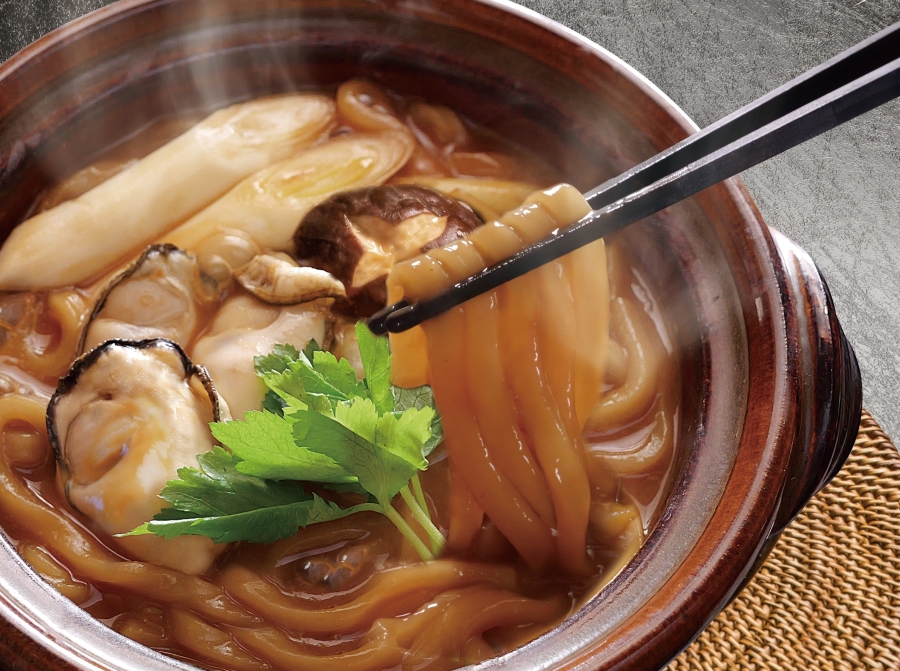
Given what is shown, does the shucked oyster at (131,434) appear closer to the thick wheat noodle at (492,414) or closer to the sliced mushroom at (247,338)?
the sliced mushroom at (247,338)

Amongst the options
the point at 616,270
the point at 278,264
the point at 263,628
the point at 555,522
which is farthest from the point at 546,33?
the point at 263,628

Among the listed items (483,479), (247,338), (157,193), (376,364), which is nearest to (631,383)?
(483,479)

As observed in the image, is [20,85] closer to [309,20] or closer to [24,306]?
[24,306]

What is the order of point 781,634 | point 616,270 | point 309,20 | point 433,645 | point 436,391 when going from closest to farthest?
point 433,645, point 436,391, point 781,634, point 616,270, point 309,20

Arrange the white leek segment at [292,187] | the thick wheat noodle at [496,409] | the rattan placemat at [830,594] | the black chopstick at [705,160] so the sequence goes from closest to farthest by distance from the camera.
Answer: the black chopstick at [705,160] → the thick wheat noodle at [496,409] → the rattan placemat at [830,594] → the white leek segment at [292,187]

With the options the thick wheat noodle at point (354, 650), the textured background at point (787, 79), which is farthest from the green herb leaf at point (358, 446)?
the textured background at point (787, 79)

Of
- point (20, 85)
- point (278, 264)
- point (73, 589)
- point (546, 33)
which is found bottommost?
point (73, 589)

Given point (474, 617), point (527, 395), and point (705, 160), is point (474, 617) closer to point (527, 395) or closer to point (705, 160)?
point (527, 395)
